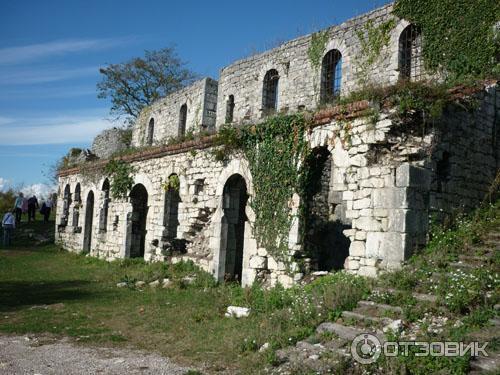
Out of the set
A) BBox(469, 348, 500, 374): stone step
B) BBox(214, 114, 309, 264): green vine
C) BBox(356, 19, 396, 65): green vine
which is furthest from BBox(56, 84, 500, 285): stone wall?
BBox(356, 19, 396, 65): green vine

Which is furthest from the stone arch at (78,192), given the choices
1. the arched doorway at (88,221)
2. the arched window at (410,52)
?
the arched window at (410,52)

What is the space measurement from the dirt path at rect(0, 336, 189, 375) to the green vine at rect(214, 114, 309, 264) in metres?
4.40

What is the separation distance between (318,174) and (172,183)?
5635 mm

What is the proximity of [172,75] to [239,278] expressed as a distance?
25.0 metres

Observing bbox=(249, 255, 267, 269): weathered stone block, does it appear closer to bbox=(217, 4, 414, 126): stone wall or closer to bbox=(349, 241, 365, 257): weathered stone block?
bbox=(349, 241, 365, 257): weathered stone block

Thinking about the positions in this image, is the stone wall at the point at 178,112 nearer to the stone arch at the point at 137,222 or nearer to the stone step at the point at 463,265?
the stone arch at the point at 137,222

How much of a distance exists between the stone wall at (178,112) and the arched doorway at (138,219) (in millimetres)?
2014

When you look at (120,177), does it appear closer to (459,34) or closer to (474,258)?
(459,34)

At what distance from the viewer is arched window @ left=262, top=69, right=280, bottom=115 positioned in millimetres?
16281

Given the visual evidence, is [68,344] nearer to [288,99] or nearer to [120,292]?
[120,292]

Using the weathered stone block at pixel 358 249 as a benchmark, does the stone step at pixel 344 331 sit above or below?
below

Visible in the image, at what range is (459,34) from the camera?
11.1m

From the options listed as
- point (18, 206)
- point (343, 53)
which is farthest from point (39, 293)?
point (18, 206)

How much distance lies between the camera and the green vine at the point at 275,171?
9828 millimetres
